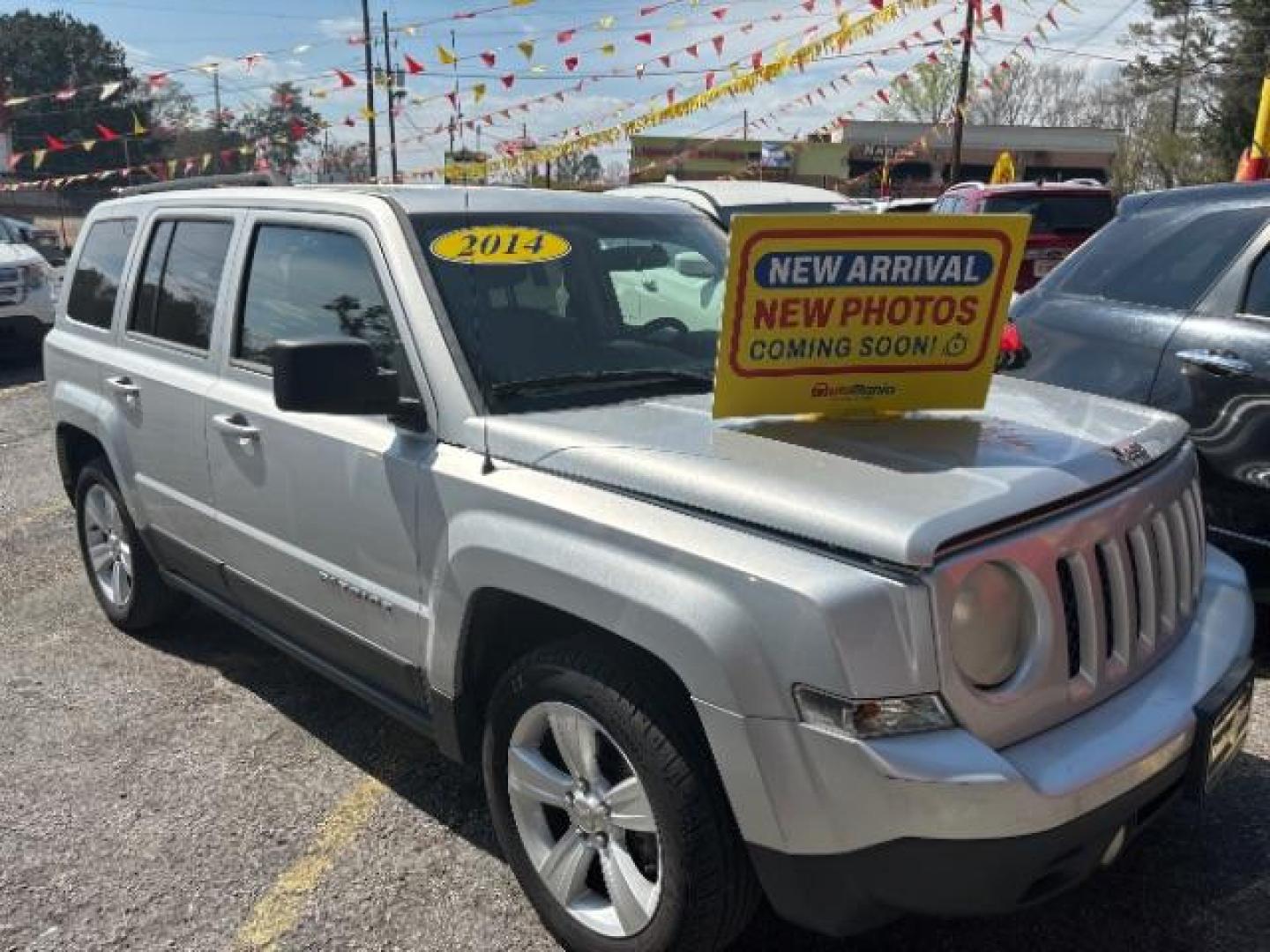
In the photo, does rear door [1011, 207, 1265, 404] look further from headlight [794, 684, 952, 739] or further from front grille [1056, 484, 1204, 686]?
headlight [794, 684, 952, 739]

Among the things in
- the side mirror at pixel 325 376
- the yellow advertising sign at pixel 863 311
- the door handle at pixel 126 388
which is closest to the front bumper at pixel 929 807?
the yellow advertising sign at pixel 863 311

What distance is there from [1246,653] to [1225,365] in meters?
1.85

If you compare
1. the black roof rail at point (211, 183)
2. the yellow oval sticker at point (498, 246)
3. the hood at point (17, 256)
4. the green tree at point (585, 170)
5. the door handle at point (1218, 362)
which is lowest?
the hood at point (17, 256)

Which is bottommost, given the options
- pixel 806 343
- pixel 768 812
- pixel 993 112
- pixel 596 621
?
pixel 768 812

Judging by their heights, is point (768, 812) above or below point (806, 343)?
below

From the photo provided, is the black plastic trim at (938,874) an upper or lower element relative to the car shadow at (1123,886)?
upper

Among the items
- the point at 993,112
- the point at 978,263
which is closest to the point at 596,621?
the point at 978,263

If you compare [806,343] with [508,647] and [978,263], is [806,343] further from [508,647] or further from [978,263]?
[508,647]

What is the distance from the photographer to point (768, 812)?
6.95 feet

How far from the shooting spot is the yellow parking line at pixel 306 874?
2.83m

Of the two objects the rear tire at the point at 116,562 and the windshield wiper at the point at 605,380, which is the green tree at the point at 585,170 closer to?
the rear tire at the point at 116,562

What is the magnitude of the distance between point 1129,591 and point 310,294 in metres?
2.42

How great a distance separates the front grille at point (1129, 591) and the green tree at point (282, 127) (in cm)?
1301

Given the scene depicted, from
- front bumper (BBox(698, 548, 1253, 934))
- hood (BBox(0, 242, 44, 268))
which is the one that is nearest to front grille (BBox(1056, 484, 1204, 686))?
front bumper (BBox(698, 548, 1253, 934))
